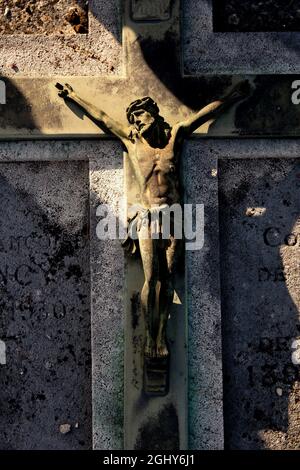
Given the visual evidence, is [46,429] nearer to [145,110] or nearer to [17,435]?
[17,435]

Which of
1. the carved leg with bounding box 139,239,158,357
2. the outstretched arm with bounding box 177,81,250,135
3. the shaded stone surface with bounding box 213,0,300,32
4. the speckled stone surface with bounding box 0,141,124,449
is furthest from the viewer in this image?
the shaded stone surface with bounding box 213,0,300,32

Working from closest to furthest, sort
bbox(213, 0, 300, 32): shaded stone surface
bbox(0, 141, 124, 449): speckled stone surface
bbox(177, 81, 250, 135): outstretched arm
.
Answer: bbox(177, 81, 250, 135): outstretched arm → bbox(0, 141, 124, 449): speckled stone surface → bbox(213, 0, 300, 32): shaded stone surface

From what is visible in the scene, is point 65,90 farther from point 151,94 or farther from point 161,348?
point 161,348

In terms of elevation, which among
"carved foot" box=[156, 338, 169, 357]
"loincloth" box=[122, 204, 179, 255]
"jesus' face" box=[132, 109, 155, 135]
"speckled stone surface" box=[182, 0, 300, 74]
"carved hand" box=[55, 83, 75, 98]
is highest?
"speckled stone surface" box=[182, 0, 300, 74]

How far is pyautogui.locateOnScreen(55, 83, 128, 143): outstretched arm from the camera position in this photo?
412 cm

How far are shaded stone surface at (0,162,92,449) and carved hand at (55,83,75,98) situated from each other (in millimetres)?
484

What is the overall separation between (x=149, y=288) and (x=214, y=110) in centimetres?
128

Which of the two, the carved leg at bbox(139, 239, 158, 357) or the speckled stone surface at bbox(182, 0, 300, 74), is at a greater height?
the speckled stone surface at bbox(182, 0, 300, 74)

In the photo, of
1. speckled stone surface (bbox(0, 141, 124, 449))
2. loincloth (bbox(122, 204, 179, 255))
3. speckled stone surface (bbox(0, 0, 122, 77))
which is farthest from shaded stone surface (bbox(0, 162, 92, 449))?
speckled stone surface (bbox(0, 0, 122, 77))

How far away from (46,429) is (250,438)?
1.43m

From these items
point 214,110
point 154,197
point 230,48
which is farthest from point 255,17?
point 154,197

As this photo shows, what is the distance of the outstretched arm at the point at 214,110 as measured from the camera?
13.5ft

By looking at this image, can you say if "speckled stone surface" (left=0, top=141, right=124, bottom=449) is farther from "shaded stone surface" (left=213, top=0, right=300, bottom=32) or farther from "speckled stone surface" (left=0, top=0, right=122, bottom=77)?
"shaded stone surface" (left=213, top=0, right=300, bottom=32)

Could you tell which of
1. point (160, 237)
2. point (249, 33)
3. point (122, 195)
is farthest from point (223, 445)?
point (249, 33)
